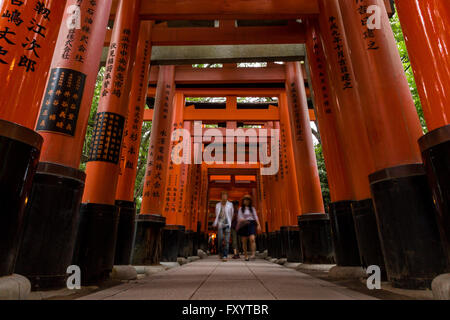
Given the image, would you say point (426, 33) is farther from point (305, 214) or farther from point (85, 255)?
point (305, 214)

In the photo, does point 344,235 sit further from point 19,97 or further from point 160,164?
point 160,164

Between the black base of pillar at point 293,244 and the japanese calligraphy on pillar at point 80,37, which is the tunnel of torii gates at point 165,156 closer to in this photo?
the japanese calligraphy on pillar at point 80,37

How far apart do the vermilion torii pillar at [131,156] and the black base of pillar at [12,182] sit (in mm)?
1813

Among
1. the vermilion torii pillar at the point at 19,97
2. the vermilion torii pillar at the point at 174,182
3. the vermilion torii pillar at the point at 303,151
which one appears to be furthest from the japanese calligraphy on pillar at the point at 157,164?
the vermilion torii pillar at the point at 19,97

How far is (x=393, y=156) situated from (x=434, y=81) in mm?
763

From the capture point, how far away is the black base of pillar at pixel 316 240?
5.04 metres

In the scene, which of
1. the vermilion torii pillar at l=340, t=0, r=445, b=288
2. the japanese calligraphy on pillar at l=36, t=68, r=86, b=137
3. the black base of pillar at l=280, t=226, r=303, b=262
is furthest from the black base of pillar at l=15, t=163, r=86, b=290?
the black base of pillar at l=280, t=226, r=303, b=262

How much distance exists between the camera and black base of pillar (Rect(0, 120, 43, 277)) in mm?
1604

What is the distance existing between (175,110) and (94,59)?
6.14 metres

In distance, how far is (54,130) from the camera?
2.63 metres

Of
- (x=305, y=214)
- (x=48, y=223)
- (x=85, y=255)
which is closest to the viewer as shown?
(x=48, y=223)

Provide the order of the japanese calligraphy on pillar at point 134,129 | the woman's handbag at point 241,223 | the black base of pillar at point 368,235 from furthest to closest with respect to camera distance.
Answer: the woman's handbag at point 241,223 < the japanese calligraphy on pillar at point 134,129 < the black base of pillar at point 368,235

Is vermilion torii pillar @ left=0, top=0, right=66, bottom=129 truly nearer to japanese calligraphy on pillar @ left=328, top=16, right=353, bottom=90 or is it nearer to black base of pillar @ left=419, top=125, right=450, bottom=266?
black base of pillar @ left=419, top=125, right=450, bottom=266
